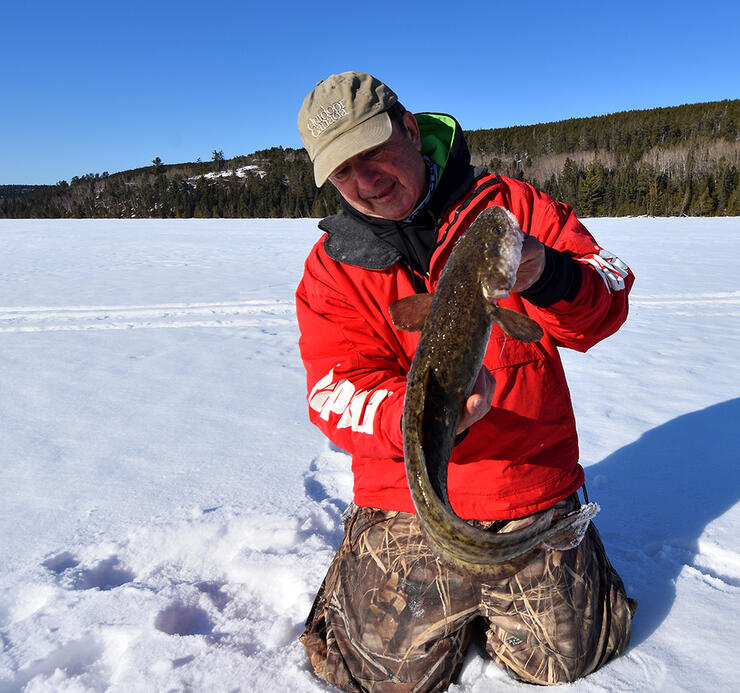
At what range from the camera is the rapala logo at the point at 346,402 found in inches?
85.4

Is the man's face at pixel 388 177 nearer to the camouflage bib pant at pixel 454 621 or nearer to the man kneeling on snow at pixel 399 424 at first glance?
the man kneeling on snow at pixel 399 424

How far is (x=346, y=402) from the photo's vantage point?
7.38 feet

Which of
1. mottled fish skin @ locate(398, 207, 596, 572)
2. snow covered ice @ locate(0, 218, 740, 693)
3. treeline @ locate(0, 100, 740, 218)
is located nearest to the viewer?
mottled fish skin @ locate(398, 207, 596, 572)

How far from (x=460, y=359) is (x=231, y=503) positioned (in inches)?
85.4

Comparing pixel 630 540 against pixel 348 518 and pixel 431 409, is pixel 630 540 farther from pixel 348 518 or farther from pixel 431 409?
pixel 431 409

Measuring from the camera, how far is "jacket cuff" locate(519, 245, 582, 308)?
1.88m

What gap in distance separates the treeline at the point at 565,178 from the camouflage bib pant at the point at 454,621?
5913 centimetres

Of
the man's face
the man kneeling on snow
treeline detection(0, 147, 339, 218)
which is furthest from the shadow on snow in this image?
treeline detection(0, 147, 339, 218)

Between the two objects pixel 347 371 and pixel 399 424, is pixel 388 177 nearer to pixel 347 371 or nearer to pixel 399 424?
pixel 347 371

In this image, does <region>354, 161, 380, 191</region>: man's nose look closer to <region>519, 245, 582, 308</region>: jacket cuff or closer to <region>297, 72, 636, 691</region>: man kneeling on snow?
<region>297, 72, 636, 691</region>: man kneeling on snow

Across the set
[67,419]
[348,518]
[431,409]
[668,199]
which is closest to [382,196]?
[431,409]

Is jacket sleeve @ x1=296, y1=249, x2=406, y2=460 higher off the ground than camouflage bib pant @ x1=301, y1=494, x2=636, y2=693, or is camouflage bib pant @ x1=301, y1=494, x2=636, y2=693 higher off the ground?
jacket sleeve @ x1=296, y1=249, x2=406, y2=460

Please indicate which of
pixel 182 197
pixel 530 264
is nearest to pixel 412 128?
pixel 530 264

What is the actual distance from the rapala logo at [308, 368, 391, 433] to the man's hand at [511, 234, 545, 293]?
658mm
